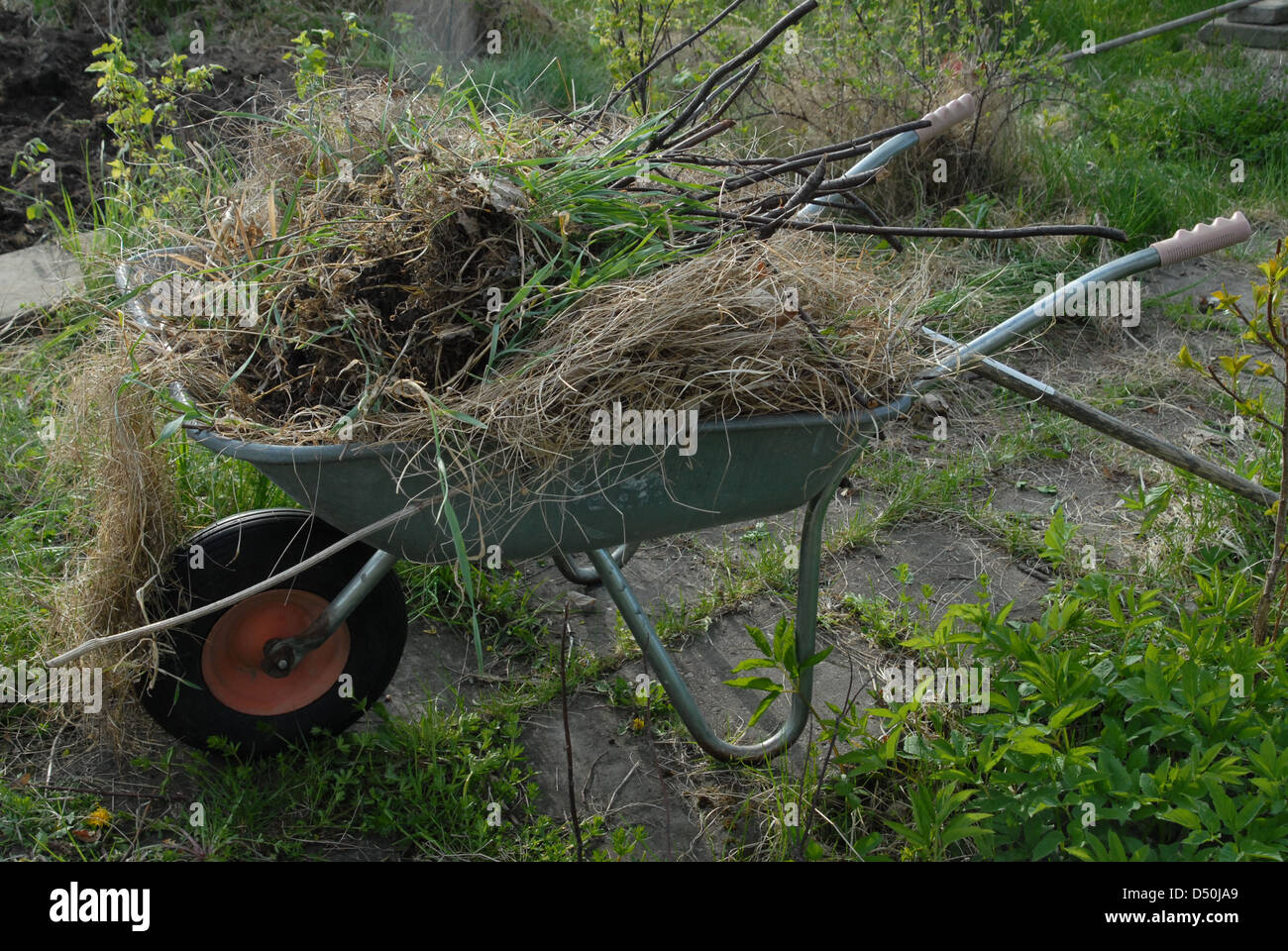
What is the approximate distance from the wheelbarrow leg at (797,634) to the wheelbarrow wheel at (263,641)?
0.46m

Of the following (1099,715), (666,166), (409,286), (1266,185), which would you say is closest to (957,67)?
(1266,185)

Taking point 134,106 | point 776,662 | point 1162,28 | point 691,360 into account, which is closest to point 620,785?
point 776,662

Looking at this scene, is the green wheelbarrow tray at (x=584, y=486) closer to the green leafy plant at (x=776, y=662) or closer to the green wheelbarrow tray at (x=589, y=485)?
the green wheelbarrow tray at (x=589, y=485)

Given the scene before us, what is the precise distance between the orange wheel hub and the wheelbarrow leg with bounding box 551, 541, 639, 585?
0.66m

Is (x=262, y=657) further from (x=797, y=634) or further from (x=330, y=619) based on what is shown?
(x=797, y=634)

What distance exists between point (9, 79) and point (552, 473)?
4.46 meters

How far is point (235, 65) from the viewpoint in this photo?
5070mm

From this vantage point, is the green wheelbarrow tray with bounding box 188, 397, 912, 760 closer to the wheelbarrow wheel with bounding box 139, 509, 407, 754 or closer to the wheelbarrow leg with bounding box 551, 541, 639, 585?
the wheelbarrow wheel with bounding box 139, 509, 407, 754

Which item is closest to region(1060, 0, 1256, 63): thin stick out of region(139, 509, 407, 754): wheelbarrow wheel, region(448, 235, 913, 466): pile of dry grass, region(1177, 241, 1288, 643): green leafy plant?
region(1177, 241, 1288, 643): green leafy plant

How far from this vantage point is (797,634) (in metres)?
2.10

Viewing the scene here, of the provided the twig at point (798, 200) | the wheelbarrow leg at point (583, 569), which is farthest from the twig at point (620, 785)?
the twig at point (798, 200)

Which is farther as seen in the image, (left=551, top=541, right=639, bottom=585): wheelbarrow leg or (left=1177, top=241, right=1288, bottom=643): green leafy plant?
(left=551, top=541, right=639, bottom=585): wheelbarrow leg

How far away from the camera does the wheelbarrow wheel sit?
78.6 inches

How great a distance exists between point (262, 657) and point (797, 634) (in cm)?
104
